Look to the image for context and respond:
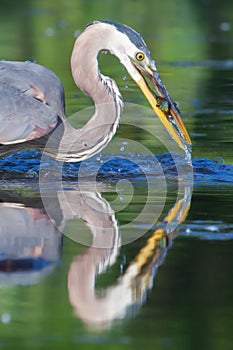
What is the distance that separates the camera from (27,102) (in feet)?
22.3

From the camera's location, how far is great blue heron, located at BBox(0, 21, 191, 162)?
6.68 m

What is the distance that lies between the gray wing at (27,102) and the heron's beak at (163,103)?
2.17 feet

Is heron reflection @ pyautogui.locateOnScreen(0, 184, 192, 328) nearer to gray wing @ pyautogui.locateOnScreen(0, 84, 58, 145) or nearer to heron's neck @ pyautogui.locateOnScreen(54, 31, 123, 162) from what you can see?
gray wing @ pyautogui.locateOnScreen(0, 84, 58, 145)

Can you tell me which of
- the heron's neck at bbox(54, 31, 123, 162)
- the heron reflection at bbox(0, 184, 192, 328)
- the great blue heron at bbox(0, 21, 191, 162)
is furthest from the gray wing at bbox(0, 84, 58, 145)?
the heron reflection at bbox(0, 184, 192, 328)

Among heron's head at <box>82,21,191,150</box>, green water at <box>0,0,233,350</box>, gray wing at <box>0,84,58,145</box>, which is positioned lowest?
green water at <box>0,0,233,350</box>

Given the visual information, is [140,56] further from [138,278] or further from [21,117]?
[138,278]

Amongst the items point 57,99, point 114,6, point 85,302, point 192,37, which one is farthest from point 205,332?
point 114,6

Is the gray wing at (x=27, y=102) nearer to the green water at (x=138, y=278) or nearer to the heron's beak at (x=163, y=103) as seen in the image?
the green water at (x=138, y=278)

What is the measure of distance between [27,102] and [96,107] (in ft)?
1.80

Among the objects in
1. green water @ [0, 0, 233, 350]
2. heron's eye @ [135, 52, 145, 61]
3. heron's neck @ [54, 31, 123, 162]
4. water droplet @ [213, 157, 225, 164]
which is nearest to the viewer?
green water @ [0, 0, 233, 350]

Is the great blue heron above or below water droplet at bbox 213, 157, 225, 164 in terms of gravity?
above

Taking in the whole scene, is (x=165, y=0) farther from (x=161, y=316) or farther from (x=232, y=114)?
(x=161, y=316)

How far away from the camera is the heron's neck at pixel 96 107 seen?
6.95 meters

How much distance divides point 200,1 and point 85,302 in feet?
43.4
